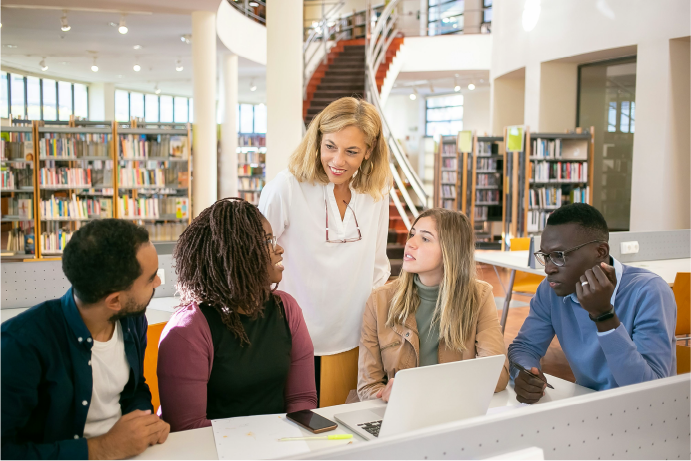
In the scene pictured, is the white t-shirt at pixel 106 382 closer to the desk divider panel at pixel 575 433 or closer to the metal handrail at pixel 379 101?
the desk divider panel at pixel 575 433

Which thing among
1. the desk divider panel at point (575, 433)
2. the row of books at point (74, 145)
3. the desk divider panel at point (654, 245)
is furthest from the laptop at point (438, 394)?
the row of books at point (74, 145)

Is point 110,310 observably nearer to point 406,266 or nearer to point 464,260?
point 406,266

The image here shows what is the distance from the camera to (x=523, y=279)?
4.87m

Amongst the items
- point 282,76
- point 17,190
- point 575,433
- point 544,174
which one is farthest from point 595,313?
point 544,174

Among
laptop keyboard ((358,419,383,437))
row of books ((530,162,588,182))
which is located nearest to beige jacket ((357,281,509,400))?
laptop keyboard ((358,419,383,437))

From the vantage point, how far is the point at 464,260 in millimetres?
1878

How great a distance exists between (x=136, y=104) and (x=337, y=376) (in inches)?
658

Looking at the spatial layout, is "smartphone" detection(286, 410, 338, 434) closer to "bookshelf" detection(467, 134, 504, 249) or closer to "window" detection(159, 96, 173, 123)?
"bookshelf" detection(467, 134, 504, 249)

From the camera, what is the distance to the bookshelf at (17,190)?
704cm

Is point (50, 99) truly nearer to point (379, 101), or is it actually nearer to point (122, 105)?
point (122, 105)

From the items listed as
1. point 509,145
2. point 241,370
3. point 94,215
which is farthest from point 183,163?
point 241,370

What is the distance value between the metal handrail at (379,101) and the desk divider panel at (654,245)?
93.2 inches

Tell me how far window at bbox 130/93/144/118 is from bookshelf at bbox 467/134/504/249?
10.9m

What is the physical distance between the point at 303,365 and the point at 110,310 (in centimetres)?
58
